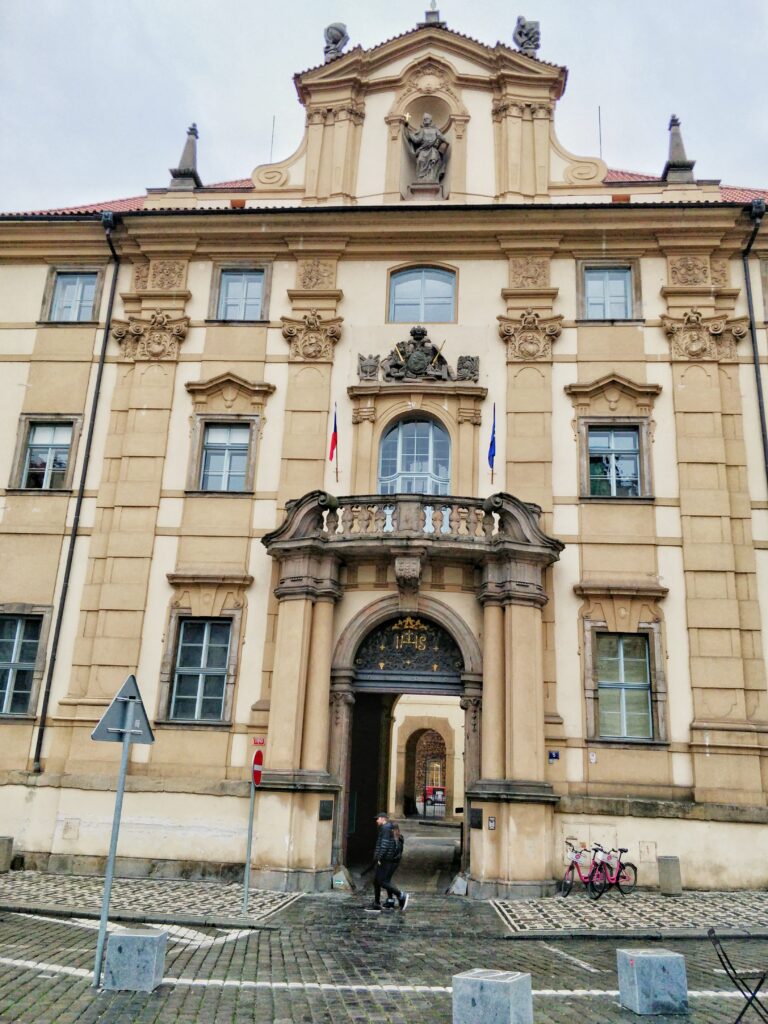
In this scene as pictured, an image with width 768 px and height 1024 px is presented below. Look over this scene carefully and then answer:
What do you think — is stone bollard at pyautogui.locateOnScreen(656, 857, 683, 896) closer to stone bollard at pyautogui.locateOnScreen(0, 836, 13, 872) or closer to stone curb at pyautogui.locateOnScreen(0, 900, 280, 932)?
stone curb at pyautogui.locateOnScreen(0, 900, 280, 932)

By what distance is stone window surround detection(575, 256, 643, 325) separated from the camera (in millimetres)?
18078

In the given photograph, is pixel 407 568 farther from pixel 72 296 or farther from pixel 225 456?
pixel 72 296

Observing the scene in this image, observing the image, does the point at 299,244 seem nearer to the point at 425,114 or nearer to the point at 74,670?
the point at 425,114

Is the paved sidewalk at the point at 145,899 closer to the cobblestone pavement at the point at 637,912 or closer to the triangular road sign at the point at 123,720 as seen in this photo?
the cobblestone pavement at the point at 637,912

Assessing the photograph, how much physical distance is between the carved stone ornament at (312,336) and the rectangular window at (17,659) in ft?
25.0

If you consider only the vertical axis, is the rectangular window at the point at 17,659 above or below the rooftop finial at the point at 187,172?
below

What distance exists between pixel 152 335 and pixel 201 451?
9.52 ft

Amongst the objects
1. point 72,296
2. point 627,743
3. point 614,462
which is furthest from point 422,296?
point 627,743

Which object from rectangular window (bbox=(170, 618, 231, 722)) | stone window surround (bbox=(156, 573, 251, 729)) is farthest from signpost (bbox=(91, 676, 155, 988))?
rectangular window (bbox=(170, 618, 231, 722))

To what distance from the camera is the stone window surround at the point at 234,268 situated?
18.9m

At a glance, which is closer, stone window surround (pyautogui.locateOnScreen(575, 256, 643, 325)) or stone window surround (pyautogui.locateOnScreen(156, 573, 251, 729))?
stone window surround (pyautogui.locateOnScreen(156, 573, 251, 729))

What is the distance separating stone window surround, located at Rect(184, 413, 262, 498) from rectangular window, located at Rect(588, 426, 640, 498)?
22.2 ft

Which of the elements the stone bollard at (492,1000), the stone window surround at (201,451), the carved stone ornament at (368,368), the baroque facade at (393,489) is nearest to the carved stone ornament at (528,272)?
the baroque facade at (393,489)

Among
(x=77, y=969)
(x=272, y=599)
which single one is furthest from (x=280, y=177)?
(x=77, y=969)
